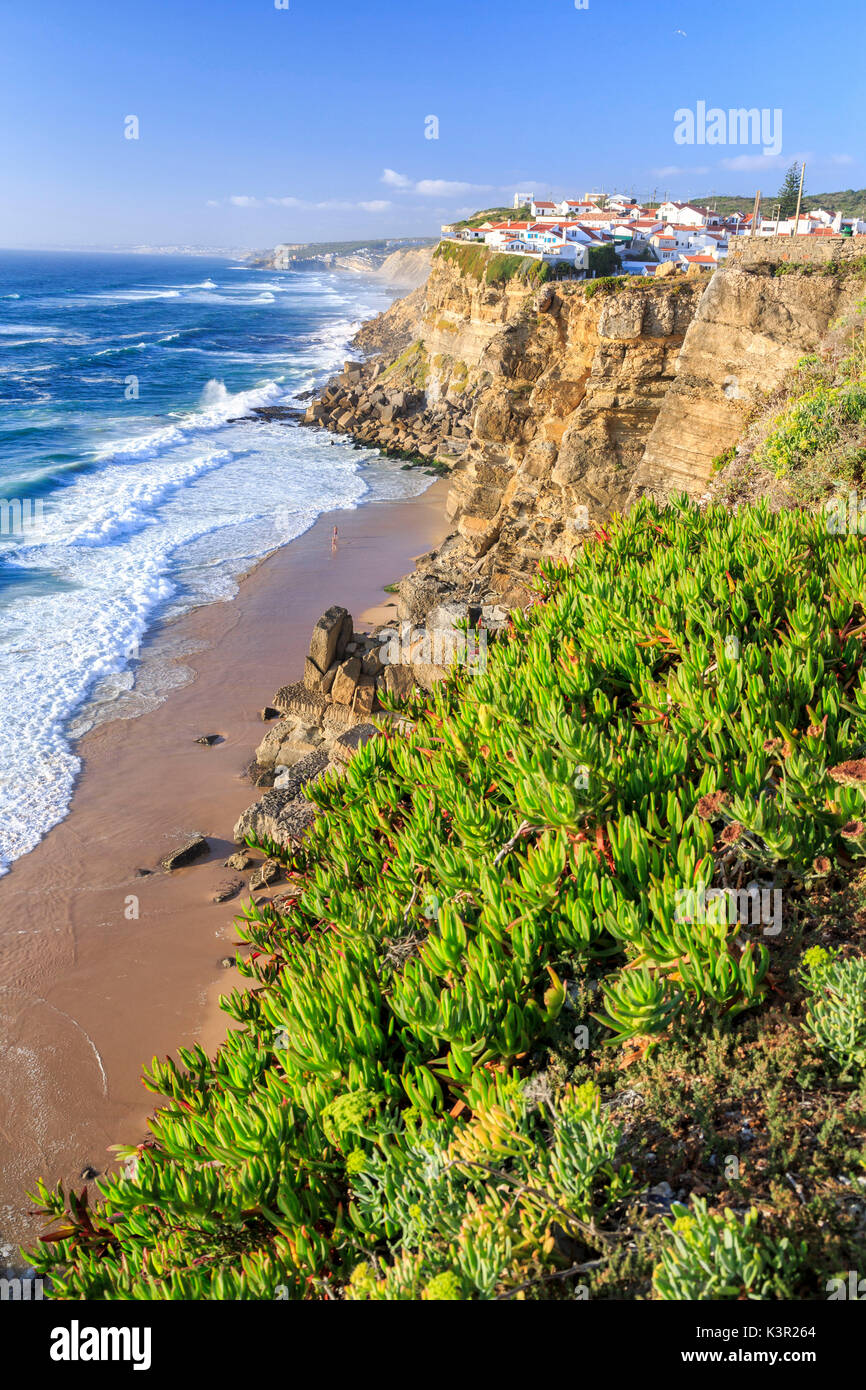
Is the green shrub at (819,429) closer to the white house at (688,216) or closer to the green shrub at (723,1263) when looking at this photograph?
the green shrub at (723,1263)

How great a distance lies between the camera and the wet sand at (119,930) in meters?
7.69

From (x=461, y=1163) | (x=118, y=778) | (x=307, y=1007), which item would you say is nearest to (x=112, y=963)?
(x=118, y=778)

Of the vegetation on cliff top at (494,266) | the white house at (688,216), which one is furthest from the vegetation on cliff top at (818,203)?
Answer: the vegetation on cliff top at (494,266)

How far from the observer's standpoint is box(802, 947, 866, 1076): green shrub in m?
2.73

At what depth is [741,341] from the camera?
1116 cm

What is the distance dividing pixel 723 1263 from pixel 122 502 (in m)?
29.3

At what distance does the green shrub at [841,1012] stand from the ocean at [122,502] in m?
11.1

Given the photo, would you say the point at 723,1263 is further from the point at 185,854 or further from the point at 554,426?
the point at 554,426

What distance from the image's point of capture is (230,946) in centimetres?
971

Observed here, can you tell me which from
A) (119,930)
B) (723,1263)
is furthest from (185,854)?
(723,1263)

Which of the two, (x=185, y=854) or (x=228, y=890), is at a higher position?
(x=185, y=854)

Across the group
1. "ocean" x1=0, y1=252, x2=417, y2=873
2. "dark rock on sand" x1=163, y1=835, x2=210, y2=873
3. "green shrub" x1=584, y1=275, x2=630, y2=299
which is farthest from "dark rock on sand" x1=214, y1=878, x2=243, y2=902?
"green shrub" x1=584, y1=275, x2=630, y2=299

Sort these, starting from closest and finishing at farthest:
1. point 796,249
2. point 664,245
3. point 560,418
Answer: point 796,249 < point 560,418 < point 664,245
